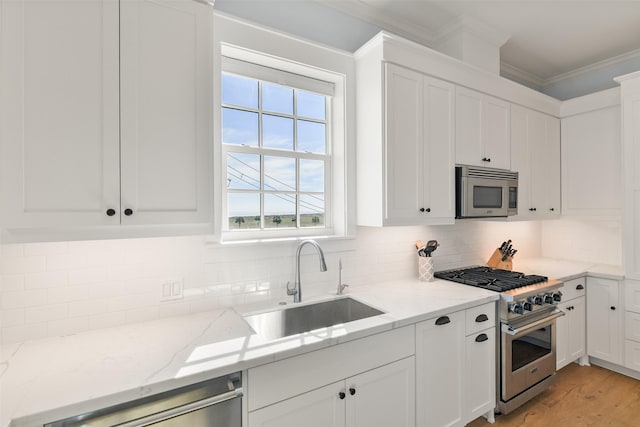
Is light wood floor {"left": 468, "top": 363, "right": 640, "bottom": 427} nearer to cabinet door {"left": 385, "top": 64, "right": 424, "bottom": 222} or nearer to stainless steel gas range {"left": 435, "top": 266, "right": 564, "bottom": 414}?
stainless steel gas range {"left": 435, "top": 266, "right": 564, "bottom": 414}

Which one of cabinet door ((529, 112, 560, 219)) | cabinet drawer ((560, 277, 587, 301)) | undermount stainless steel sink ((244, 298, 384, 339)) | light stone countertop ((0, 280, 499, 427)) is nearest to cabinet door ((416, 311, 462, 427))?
light stone countertop ((0, 280, 499, 427))

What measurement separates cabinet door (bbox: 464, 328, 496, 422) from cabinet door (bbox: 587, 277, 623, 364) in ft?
5.04

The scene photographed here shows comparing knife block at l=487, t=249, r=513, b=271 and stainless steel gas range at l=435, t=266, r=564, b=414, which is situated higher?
knife block at l=487, t=249, r=513, b=271

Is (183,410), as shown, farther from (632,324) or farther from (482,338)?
(632,324)

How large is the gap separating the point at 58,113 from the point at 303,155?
4.50ft

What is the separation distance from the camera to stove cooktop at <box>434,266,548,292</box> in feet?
7.73

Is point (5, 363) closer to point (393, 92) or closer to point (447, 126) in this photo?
point (393, 92)

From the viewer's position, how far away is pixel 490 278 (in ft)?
8.41

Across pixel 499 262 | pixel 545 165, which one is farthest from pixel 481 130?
pixel 499 262

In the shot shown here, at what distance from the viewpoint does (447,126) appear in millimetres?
2400

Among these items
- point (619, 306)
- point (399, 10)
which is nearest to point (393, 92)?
point (399, 10)

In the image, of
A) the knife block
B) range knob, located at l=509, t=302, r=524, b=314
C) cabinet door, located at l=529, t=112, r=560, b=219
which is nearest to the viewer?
range knob, located at l=509, t=302, r=524, b=314

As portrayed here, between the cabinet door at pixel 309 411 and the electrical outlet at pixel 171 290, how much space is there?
758 mm

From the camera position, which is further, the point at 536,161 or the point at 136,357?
the point at 536,161
